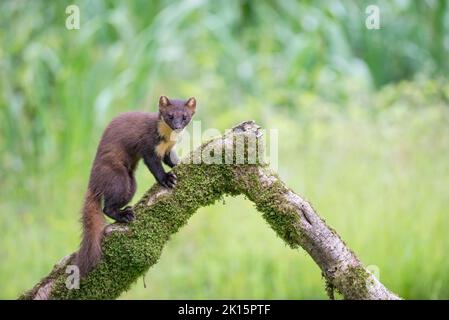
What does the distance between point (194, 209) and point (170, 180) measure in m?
0.18

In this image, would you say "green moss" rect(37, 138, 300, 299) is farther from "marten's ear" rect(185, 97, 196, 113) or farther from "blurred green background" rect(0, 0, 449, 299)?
"blurred green background" rect(0, 0, 449, 299)

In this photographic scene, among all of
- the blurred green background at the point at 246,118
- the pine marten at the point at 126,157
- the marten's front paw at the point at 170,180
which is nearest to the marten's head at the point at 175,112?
the pine marten at the point at 126,157

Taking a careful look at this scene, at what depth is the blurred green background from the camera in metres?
6.07

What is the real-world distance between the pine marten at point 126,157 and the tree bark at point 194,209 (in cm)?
9

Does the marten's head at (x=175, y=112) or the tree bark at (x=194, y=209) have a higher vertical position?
the marten's head at (x=175, y=112)

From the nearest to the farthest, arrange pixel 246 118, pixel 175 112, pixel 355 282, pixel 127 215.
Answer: pixel 355 282
pixel 127 215
pixel 175 112
pixel 246 118

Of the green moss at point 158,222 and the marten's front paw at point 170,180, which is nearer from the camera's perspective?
the green moss at point 158,222

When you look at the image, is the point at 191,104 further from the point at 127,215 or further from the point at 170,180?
the point at 127,215

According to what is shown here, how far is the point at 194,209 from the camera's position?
11.7ft

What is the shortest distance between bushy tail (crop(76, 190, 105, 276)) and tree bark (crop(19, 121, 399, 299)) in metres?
0.04

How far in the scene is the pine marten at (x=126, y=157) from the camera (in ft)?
12.3

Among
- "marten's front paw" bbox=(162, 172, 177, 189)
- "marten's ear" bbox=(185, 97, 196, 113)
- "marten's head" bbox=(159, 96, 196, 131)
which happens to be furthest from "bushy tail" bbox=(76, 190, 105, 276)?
"marten's ear" bbox=(185, 97, 196, 113)

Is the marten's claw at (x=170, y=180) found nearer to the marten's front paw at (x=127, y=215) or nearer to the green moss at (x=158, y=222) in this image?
the green moss at (x=158, y=222)

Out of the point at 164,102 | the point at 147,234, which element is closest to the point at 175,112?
the point at 164,102
